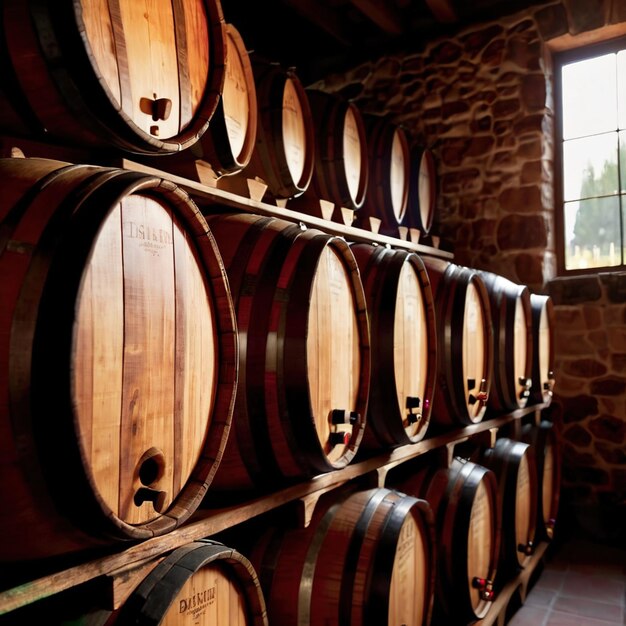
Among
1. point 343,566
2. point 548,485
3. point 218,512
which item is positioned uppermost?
point 218,512

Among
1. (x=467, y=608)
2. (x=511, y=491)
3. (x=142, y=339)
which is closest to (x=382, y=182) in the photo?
(x=511, y=491)

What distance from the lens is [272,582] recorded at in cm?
204

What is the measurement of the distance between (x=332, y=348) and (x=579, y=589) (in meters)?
3.03

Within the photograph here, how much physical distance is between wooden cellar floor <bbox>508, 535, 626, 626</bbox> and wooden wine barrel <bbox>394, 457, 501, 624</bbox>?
0.71 meters

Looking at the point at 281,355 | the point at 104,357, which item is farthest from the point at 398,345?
the point at 104,357

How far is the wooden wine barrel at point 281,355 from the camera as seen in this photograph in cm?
180

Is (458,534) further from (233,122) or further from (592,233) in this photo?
(592,233)

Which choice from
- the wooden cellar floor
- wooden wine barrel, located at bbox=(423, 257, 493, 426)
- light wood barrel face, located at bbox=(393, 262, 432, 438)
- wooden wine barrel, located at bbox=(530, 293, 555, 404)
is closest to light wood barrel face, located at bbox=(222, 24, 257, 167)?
light wood barrel face, located at bbox=(393, 262, 432, 438)

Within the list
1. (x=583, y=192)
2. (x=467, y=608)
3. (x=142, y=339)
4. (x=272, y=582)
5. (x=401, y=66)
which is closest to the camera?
(x=142, y=339)

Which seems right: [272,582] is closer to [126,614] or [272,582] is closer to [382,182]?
[126,614]

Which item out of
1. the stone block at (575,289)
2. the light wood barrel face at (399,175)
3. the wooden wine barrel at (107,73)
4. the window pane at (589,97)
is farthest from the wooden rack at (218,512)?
the window pane at (589,97)

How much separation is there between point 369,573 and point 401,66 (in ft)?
15.6

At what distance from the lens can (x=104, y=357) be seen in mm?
A: 1180

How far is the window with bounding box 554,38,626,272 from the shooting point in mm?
4957
